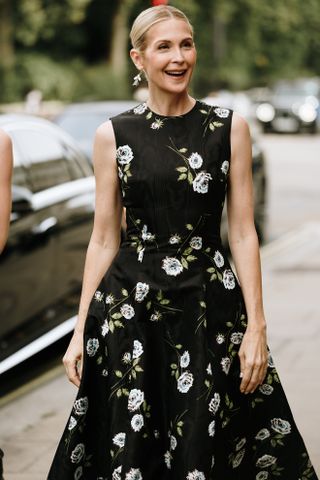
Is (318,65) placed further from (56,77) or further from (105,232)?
(105,232)

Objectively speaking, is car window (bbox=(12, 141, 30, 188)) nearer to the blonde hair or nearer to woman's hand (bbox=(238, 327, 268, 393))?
the blonde hair

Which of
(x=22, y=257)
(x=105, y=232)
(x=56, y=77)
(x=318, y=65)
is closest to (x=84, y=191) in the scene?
(x=22, y=257)

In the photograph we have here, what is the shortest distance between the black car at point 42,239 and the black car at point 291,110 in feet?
93.0

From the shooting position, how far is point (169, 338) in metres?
3.46

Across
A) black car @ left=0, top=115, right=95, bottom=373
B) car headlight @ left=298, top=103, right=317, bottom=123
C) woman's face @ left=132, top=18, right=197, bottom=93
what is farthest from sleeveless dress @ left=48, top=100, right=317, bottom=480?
car headlight @ left=298, top=103, right=317, bottom=123

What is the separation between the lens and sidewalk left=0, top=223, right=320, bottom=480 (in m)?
5.21

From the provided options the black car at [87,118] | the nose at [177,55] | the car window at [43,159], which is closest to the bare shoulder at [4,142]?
the nose at [177,55]

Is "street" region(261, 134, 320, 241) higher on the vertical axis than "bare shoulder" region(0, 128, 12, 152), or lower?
lower

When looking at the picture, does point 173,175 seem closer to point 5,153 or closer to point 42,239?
point 5,153

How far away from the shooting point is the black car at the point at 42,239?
619 cm

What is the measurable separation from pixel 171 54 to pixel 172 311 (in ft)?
2.57

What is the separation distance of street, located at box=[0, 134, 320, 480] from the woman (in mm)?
1418

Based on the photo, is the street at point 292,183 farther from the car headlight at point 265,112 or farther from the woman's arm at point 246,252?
the woman's arm at point 246,252

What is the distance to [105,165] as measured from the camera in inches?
138
